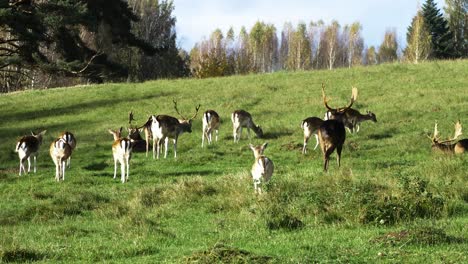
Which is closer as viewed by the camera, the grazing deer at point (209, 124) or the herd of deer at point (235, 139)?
the herd of deer at point (235, 139)

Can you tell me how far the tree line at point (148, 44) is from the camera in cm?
2653

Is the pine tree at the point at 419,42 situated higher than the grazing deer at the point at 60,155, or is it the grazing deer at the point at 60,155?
the pine tree at the point at 419,42

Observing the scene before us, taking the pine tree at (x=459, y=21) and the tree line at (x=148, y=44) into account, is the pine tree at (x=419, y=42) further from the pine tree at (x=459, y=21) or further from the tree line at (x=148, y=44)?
the pine tree at (x=459, y=21)

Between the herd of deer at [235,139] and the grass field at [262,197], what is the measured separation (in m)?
0.46

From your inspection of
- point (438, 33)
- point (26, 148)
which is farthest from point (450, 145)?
point (438, 33)

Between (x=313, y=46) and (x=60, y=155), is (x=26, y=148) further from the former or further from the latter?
(x=313, y=46)

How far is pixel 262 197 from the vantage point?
11922 mm

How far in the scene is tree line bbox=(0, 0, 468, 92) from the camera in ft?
87.0

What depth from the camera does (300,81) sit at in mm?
38219

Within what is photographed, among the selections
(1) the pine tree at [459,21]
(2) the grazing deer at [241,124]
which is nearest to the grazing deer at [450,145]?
(2) the grazing deer at [241,124]

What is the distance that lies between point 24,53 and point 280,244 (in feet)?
70.1

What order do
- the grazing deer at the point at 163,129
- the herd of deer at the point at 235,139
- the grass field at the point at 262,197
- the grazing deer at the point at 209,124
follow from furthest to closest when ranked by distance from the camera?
Answer: 1. the grazing deer at the point at 209,124
2. the grazing deer at the point at 163,129
3. the herd of deer at the point at 235,139
4. the grass field at the point at 262,197

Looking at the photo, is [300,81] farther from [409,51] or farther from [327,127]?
[409,51]

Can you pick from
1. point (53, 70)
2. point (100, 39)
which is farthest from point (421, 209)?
point (100, 39)
